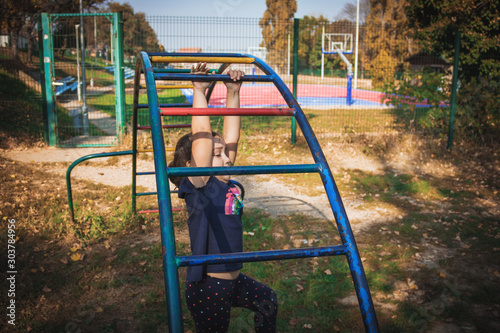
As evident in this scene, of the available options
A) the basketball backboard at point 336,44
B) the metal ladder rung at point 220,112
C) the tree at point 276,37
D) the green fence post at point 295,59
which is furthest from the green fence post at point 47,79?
the basketball backboard at point 336,44

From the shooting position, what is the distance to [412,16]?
8609 millimetres

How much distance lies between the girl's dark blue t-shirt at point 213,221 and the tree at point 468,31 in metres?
7.56

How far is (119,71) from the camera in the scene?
7.34m

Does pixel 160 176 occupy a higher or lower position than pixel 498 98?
lower

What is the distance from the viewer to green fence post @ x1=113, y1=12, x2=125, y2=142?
7191 mm

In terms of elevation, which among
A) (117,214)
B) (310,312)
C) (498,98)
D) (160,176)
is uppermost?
(498,98)

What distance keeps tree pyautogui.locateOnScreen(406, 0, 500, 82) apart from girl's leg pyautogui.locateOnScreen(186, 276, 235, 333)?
25.3 ft

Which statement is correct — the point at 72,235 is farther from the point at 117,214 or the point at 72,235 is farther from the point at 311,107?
the point at 311,107

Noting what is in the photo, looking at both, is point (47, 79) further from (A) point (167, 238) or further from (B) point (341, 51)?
(B) point (341, 51)

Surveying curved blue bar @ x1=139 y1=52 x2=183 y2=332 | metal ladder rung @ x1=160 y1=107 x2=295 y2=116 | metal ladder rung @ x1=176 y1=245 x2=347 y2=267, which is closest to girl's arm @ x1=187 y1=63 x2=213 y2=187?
metal ladder rung @ x1=160 y1=107 x2=295 y2=116

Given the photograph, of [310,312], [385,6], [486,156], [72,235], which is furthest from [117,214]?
[385,6]

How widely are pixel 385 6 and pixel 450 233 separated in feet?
103

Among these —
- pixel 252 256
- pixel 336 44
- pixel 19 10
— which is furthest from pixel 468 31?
pixel 336 44

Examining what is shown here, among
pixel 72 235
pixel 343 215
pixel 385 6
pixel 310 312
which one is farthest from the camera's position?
pixel 385 6
